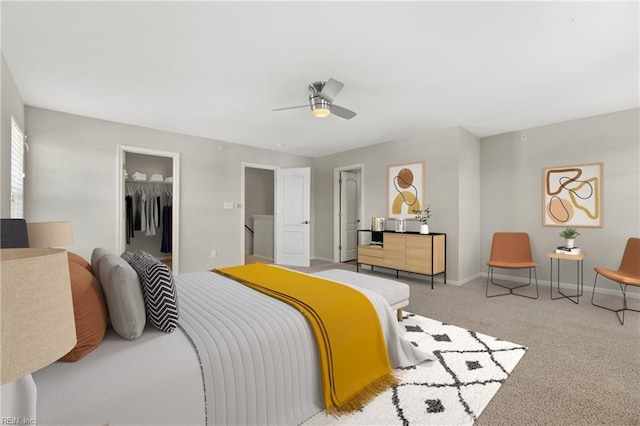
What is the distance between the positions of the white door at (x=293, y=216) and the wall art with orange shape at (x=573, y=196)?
3887 mm

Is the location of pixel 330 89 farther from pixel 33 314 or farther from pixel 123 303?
pixel 33 314

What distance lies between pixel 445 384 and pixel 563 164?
154 inches

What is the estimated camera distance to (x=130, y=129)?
4.21 meters

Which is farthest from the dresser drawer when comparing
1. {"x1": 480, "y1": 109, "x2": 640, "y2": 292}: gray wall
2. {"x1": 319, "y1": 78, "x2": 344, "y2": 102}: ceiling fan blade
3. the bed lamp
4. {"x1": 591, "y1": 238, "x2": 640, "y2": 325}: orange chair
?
the bed lamp

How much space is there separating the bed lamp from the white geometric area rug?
54.4 inches

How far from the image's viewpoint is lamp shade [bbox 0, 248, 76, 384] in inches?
18.5

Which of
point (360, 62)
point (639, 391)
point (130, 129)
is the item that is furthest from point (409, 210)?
point (130, 129)

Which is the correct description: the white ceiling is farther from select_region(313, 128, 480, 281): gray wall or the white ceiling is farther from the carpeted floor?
the carpeted floor

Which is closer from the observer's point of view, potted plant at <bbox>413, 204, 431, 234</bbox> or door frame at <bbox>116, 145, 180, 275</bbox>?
door frame at <bbox>116, 145, 180, 275</bbox>

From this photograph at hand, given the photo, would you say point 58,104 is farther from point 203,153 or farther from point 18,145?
point 203,153

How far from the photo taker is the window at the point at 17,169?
9.25 feet

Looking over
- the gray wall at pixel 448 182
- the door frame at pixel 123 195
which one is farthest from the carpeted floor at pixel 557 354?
the door frame at pixel 123 195

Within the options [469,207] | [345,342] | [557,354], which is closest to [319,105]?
[345,342]

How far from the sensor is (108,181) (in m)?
4.01
